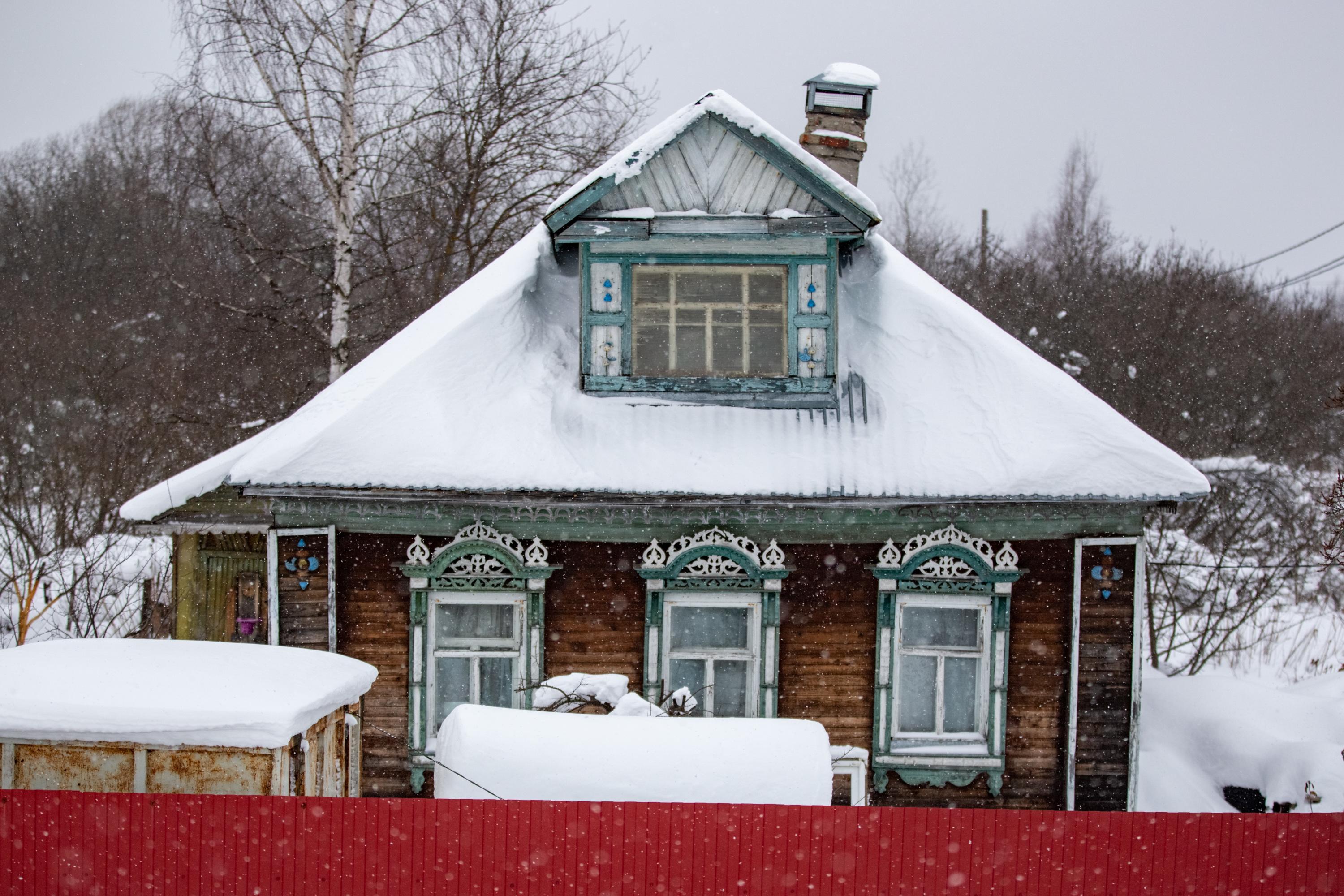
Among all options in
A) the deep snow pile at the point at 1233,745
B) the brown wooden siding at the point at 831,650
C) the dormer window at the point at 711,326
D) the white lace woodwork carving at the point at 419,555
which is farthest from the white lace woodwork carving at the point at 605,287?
the deep snow pile at the point at 1233,745

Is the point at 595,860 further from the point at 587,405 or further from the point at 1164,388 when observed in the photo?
the point at 1164,388

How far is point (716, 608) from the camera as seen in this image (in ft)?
Answer: 25.1

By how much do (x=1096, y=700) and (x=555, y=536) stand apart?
4.31 m

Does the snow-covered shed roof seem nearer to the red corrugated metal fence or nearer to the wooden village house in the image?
the wooden village house

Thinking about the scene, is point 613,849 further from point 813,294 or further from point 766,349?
point 813,294

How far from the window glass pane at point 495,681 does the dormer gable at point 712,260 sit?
2242 mm

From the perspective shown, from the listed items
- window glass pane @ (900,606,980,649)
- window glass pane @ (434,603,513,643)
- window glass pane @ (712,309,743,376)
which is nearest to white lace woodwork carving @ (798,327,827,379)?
window glass pane @ (712,309,743,376)

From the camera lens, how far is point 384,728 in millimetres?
7488

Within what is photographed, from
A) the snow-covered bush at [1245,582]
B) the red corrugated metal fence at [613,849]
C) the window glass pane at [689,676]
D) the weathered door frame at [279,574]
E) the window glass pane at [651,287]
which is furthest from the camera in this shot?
the snow-covered bush at [1245,582]

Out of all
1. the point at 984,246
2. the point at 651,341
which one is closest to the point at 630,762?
the point at 651,341

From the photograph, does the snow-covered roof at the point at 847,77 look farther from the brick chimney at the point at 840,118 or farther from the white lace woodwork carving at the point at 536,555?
the white lace woodwork carving at the point at 536,555

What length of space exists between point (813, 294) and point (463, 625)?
3810mm

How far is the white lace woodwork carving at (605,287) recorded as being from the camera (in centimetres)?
786

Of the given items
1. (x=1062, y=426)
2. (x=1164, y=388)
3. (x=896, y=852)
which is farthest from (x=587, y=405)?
(x=1164, y=388)
